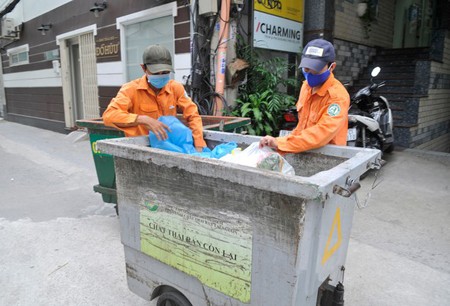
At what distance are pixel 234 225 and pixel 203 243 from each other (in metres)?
0.23

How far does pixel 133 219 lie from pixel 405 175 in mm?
4551

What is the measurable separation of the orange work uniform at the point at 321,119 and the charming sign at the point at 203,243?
617mm

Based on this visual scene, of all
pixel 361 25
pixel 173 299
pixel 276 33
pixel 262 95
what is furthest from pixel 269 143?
pixel 361 25

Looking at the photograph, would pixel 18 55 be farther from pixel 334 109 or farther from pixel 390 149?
Result: pixel 334 109

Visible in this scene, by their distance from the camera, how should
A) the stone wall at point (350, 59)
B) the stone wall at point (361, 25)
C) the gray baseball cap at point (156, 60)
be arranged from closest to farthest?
the gray baseball cap at point (156, 60), the stone wall at point (361, 25), the stone wall at point (350, 59)

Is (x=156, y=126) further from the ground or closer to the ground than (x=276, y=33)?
closer to the ground

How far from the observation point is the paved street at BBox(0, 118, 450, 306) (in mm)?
2529

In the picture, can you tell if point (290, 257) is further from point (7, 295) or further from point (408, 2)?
point (408, 2)

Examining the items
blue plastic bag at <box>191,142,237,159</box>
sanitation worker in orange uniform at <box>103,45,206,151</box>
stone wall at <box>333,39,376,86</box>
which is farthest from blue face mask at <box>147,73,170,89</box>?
stone wall at <box>333,39,376,86</box>

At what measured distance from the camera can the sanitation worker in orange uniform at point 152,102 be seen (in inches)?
91.1

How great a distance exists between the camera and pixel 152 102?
8.92 ft

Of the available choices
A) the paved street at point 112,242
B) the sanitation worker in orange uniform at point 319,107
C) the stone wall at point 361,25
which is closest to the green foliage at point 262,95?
the paved street at point 112,242

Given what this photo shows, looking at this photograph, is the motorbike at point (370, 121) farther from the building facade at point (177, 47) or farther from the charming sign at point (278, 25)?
the charming sign at point (278, 25)

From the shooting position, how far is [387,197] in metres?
4.36
